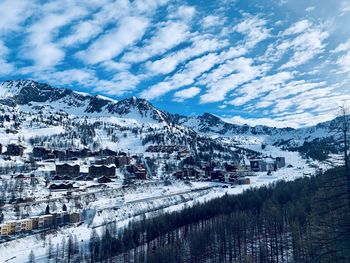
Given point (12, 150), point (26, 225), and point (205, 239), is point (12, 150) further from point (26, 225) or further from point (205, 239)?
point (205, 239)

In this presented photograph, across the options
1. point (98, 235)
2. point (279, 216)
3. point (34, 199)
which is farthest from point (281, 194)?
point (34, 199)

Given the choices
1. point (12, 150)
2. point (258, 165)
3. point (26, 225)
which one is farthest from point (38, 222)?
point (258, 165)

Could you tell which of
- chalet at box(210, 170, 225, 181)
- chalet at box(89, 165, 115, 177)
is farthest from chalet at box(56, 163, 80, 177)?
chalet at box(210, 170, 225, 181)

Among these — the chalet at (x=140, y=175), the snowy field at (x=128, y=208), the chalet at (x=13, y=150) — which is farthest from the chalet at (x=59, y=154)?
the snowy field at (x=128, y=208)

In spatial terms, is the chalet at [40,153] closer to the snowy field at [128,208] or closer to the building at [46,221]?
the snowy field at [128,208]

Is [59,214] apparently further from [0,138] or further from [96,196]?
[0,138]
